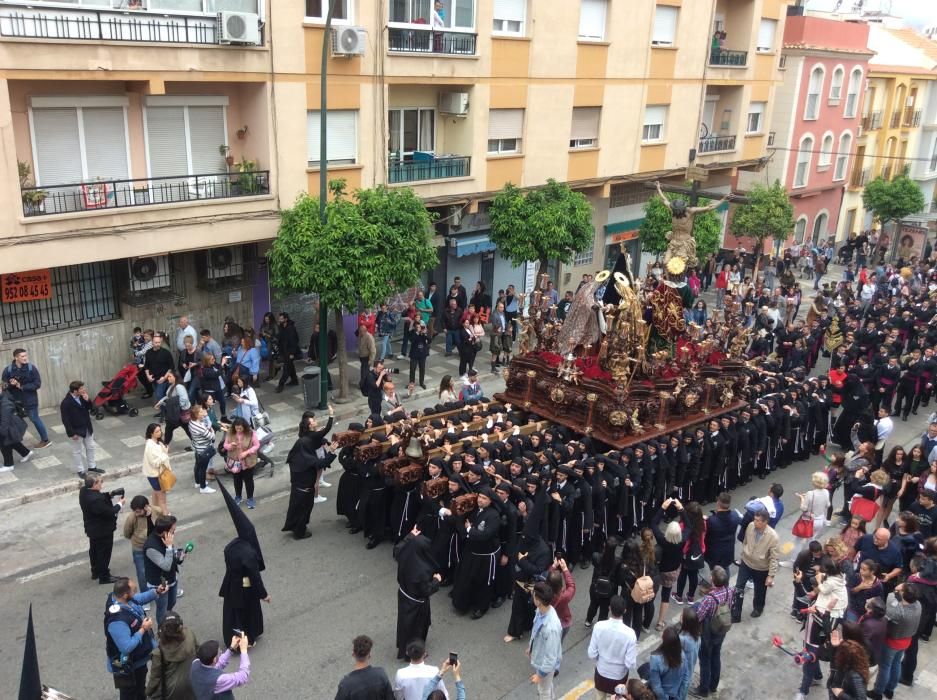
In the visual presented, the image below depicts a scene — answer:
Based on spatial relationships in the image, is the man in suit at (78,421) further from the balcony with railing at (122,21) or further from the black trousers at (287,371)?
the balcony with railing at (122,21)

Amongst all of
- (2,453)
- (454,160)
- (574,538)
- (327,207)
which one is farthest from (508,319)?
(2,453)

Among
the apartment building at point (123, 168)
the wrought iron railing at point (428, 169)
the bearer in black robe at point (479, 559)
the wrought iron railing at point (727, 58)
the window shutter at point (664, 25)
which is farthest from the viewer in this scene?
the wrought iron railing at point (727, 58)

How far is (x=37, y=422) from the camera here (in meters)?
13.7

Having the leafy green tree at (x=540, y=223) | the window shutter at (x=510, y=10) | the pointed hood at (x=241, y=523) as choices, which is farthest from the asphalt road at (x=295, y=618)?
the window shutter at (x=510, y=10)

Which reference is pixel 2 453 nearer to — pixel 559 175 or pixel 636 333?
pixel 636 333

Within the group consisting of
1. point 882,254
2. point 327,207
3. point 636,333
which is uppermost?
point 327,207

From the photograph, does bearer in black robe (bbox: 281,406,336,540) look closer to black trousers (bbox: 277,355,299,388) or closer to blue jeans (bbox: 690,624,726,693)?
blue jeans (bbox: 690,624,726,693)

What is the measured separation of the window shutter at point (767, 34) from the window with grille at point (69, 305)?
22623 millimetres

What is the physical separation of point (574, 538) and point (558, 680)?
230cm

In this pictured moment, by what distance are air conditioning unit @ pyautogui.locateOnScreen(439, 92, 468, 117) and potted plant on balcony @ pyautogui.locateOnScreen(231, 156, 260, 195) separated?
556 centimetres

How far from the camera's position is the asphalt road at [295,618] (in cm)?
881

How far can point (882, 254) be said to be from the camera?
1356 inches

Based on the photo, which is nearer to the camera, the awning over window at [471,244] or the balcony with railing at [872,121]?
the awning over window at [471,244]

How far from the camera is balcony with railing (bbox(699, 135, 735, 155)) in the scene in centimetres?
2705
